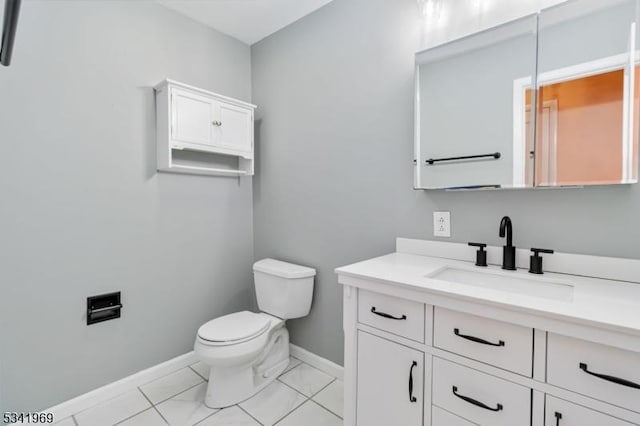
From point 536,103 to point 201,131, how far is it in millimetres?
1854

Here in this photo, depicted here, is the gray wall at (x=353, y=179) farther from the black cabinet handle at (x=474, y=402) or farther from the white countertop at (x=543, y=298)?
the black cabinet handle at (x=474, y=402)

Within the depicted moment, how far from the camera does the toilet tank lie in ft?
6.39

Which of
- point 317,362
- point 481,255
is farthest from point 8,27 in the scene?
point 317,362

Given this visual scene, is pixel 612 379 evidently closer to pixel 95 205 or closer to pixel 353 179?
pixel 353 179

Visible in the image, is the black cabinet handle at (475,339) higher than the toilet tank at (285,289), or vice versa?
the black cabinet handle at (475,339)

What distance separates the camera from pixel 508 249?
125cm

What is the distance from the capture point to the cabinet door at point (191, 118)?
1837 mm

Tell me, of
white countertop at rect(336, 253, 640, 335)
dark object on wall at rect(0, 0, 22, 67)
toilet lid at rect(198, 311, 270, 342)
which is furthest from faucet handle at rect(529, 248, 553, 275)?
dark object on wall at rect(0, 0, 22, 67)

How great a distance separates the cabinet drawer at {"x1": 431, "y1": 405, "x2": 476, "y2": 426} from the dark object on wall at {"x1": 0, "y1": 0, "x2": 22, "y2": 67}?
1.54 meters

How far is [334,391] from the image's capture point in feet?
5.95

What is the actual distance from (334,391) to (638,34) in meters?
2.17

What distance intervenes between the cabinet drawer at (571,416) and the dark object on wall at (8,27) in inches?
61.3

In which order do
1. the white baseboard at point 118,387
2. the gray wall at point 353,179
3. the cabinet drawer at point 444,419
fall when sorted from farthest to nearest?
1. the white baseboard at point 118,387
2. the gray wall at point 353,179
3. the cabinet drawer at point 444,419

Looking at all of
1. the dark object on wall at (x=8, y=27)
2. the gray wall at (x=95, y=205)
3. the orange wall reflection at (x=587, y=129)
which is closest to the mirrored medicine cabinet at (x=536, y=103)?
the orange wall reflection at (x=587, y=129)
